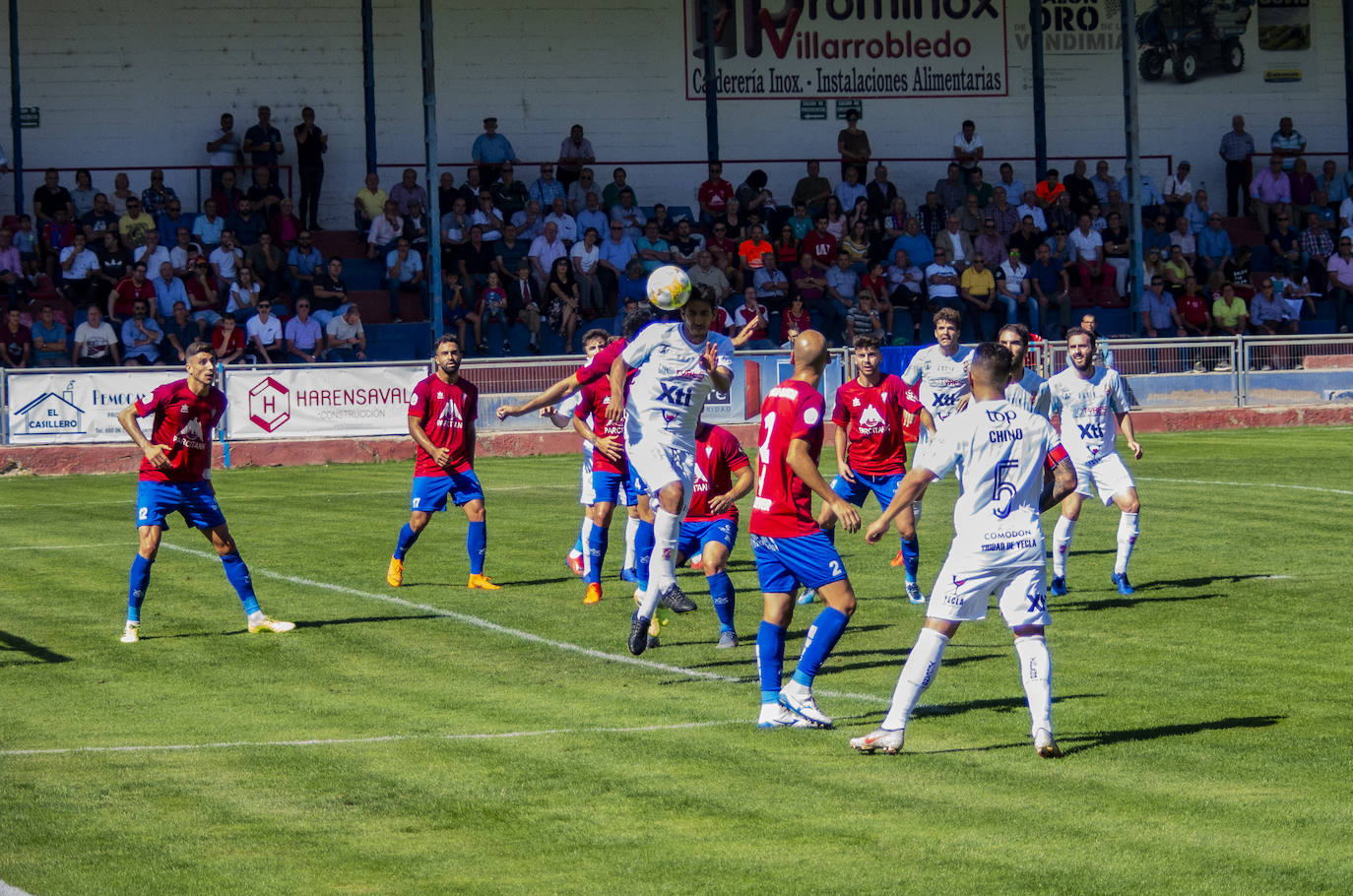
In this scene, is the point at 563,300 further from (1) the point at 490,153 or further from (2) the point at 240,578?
(2) the point at 240,578

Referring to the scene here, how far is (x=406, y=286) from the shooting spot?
33.1 metres

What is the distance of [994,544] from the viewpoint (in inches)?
334

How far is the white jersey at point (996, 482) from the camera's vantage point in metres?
8.48

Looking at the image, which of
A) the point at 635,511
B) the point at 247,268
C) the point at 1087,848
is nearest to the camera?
the point at 1087,848

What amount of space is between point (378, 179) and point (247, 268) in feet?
21.2

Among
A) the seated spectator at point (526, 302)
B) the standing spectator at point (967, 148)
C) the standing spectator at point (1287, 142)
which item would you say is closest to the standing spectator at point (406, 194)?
the seated spectator at point (526, 302)

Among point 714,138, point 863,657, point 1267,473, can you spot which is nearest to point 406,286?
point 714,138

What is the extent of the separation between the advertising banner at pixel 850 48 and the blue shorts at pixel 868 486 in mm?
26250

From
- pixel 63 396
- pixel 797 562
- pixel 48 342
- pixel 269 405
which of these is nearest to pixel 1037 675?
pixel 797 562

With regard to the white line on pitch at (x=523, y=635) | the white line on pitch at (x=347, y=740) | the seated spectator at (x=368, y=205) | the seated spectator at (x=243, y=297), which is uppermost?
the seated spectator at (x=368, y=205)

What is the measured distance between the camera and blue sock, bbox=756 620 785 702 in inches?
372

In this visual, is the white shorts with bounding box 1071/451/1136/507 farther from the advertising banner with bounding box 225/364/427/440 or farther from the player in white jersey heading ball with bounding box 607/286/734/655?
the advertising banner with bounding box 225/364/427/440

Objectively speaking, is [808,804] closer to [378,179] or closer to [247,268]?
[247,268]

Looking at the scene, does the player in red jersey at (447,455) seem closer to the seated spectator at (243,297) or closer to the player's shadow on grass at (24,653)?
the player's shadow on grass at (24,653)
